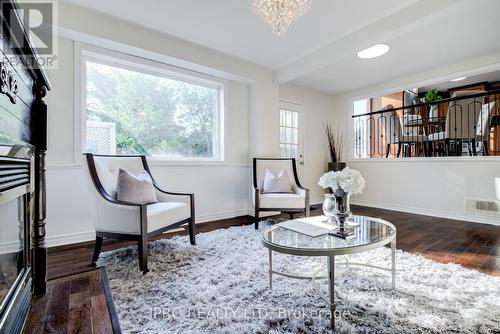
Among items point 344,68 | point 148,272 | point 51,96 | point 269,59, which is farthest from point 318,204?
point 51,96

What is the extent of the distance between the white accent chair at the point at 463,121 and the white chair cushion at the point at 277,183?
269cm

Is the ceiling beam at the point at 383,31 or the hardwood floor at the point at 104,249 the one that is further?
the ceiling beam at the point at 383,31

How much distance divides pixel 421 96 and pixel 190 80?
215 inches

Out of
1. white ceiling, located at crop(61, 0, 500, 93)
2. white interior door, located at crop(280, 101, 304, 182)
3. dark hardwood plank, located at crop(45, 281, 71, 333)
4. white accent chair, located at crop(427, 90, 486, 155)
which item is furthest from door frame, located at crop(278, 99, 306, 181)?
dark hardwood plank, located at crop(45, 281, 71, 333)

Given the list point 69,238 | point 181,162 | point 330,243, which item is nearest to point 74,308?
point 330,243

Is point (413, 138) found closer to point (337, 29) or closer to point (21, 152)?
point (337, 29)

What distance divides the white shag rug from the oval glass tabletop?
1.21 ft

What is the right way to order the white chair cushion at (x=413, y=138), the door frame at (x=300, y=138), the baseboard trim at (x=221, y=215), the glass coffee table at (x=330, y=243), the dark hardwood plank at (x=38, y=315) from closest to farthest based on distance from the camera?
1. the dark hardwood plank at (x=38, y=315)
2. the glass coffee table at (x=330, y=243)
3. the baseboard trim at (x=221, y=215)
4. the white chair cushion at (x=413, y=138)
5. the door frame at (x=300, y=138)

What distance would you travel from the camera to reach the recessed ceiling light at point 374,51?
3.06 m

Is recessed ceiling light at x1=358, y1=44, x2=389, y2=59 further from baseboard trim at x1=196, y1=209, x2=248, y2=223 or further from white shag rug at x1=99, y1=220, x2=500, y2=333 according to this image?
baseboard trim at x1=196, y1=209, x2=248, y2=223

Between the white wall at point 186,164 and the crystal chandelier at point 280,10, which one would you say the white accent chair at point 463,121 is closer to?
the white wall at point 186,164

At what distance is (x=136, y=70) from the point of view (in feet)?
10.1

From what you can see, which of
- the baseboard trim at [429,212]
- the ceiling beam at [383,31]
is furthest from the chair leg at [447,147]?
the ceiling beam at [383,31]

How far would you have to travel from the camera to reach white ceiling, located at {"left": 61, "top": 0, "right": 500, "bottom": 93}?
7.76 ft
